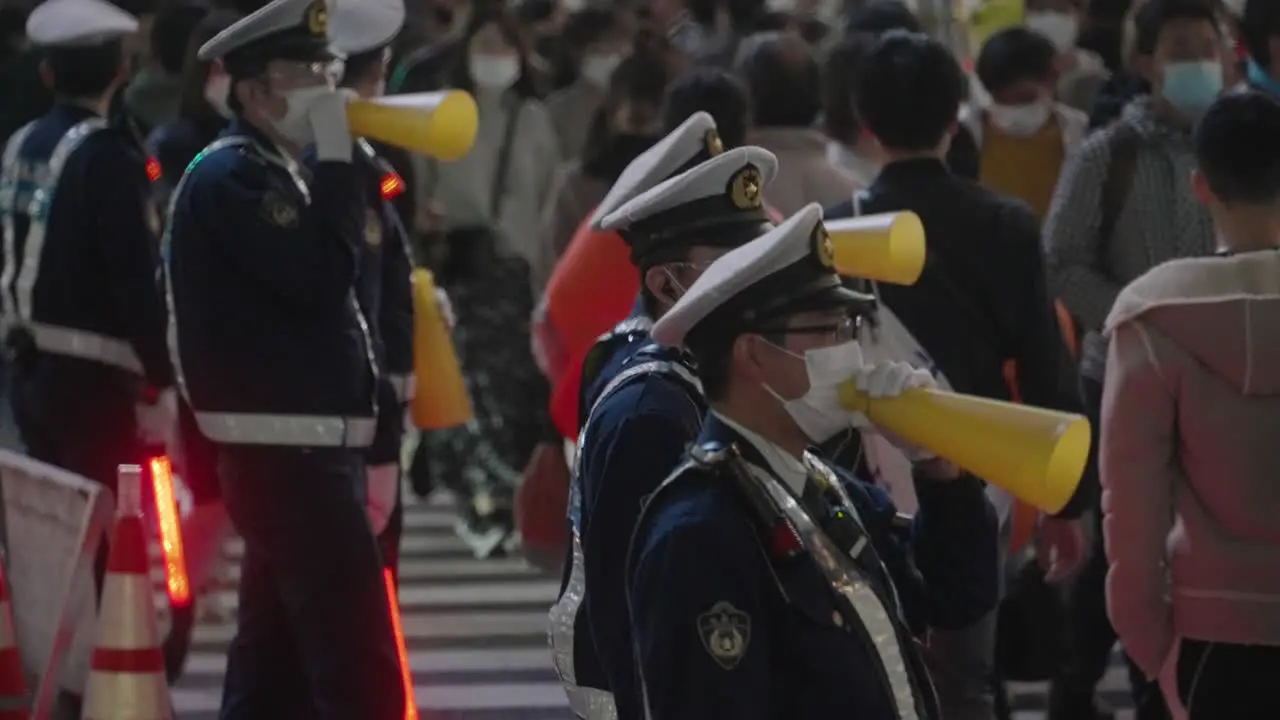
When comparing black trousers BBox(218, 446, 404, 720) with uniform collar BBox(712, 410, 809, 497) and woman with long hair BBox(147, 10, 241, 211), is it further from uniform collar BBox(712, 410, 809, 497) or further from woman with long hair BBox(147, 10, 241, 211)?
uniform collar BBox(712, 410, 809, 497)

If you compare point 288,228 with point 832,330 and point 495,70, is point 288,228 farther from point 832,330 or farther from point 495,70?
point 495,70

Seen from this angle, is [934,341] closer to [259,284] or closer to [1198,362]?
[1198,362]

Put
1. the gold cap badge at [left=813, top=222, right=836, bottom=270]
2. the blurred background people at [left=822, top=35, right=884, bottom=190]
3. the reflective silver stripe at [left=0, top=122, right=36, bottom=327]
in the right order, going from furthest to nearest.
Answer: the reflective silver stripe at [left=0, top=122, right=36, bottom=327] < the blurred background people at [left=822, top=35, right=884, bottom=190] < the gold cap badge at [left=813, top=222, right=836, bottom=270]

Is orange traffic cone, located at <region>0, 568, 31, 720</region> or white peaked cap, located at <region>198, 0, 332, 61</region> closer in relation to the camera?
white peaked cap, located at <region>198, 0, 332, 61</region>

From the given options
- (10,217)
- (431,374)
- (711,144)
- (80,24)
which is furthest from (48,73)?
(711,144)

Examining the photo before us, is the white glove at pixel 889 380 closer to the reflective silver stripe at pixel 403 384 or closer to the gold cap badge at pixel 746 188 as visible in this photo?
the gold cap badge at pixel 746 188

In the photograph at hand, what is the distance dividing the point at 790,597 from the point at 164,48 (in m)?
6.70

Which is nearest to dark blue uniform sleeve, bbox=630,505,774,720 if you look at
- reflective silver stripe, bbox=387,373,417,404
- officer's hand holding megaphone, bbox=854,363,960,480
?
officer's hand holding megaphone, bbox=854,363,960,480

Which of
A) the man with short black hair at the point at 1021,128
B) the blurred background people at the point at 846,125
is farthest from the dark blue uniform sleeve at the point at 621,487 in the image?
the man with short black hair at the point at 1021,128

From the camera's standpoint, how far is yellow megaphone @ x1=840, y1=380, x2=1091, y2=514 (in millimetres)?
3277

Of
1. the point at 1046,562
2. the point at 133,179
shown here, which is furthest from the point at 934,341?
the point at 133,179

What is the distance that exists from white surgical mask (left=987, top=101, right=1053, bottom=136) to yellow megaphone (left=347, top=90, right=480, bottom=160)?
325cm

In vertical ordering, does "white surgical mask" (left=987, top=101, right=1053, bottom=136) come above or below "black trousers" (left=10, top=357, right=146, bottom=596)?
above

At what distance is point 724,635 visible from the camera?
3.26 metres
